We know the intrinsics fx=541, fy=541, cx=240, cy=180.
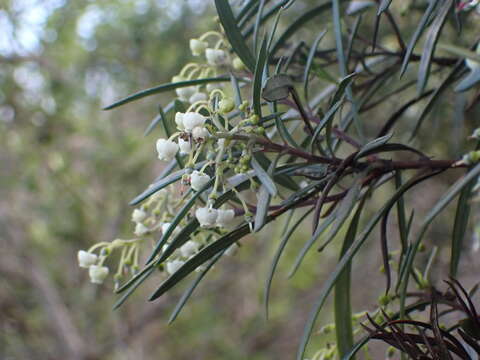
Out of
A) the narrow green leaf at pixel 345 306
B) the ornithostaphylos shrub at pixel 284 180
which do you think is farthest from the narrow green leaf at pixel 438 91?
the narrow green leaf at pixel 345 306

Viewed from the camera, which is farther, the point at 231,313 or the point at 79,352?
the point at 231,313

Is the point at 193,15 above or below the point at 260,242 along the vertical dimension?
above

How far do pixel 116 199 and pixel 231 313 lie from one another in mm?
900

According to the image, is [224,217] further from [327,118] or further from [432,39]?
[432,39]

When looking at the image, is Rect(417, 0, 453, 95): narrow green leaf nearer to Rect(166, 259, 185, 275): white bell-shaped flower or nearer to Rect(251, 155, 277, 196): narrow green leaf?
Rect(251, 155, 277, 196): narrow green leaf

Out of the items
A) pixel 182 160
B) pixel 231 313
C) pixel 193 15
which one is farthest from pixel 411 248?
pixel 231 313

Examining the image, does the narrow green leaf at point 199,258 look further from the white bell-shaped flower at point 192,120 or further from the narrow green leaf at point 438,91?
the narrow green leaf at point 438,91

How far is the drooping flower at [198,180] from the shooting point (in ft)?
1.41

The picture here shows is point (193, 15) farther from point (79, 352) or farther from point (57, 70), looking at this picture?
point (79, 352)

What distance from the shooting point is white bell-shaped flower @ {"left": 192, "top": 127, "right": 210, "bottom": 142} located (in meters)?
0.41

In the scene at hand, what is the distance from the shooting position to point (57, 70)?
219 cm

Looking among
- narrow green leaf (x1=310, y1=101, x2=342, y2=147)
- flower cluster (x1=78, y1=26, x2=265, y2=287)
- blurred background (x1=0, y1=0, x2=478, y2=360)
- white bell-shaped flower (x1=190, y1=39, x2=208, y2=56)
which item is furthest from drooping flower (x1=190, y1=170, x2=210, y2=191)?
blurred background (x1=0, y1=0, x2=478, y2=360)

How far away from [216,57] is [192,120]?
0.68ft

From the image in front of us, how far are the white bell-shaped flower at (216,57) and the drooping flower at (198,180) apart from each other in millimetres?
203
